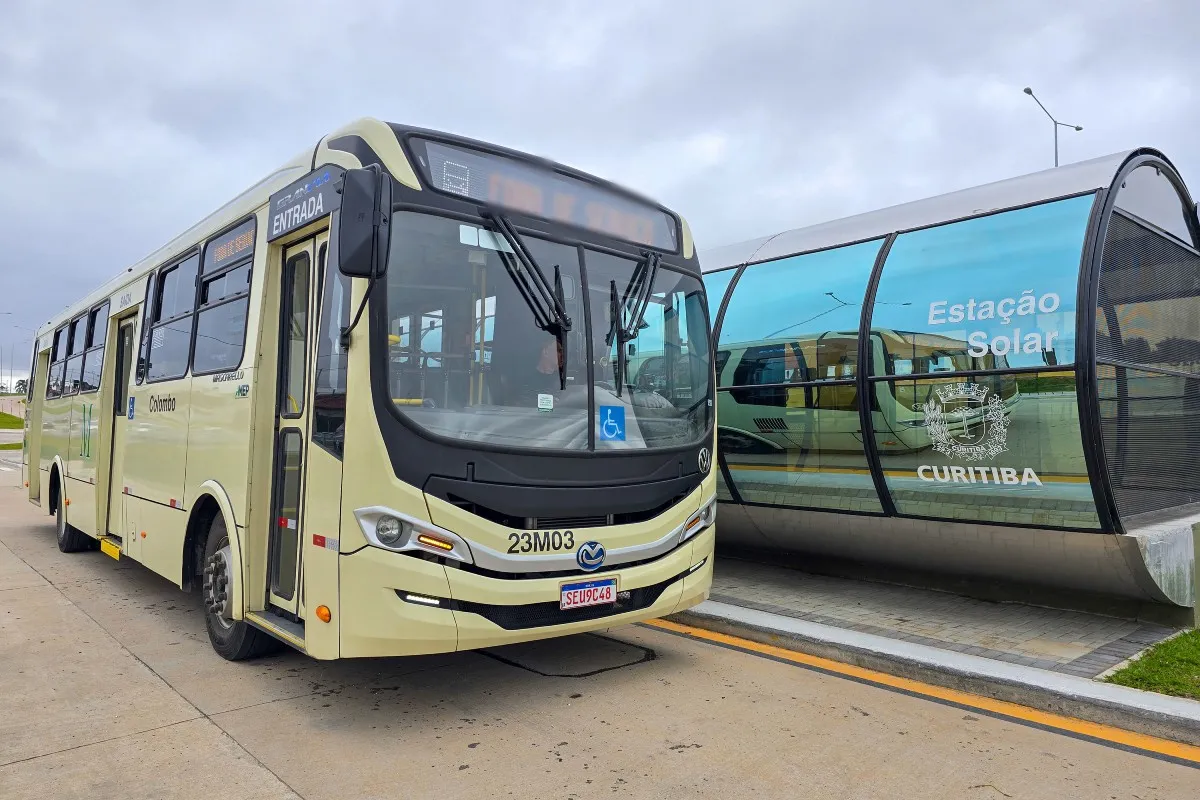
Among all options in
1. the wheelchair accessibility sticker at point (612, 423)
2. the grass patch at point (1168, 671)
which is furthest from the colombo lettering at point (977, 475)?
the wheelchair accessibility sticker at point (612, 423)

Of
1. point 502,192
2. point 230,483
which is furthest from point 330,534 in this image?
point 502,192

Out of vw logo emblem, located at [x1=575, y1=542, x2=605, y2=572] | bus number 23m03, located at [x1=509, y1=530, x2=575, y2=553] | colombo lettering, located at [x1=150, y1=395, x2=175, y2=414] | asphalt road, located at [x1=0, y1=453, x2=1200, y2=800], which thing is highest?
colombo lettering, located at [x1=150, y1=395, x2=175, y2=414]

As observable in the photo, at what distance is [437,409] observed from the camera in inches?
172

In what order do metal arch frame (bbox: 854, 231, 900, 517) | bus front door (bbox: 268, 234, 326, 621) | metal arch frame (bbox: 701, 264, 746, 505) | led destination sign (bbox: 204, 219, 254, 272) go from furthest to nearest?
1. metal arch frame (bbox: 701, 264, 746, 505)
2. metal arch frame (bbox: 854, 231, 900, 517)
3. led destination sign (bbox: 204, 219, 254, 272)
4. bus front door (bbox: 268, 234, 326, 621)

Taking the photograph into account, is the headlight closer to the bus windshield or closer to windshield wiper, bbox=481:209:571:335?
the bus windshield

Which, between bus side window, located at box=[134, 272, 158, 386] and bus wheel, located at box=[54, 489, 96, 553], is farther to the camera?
bus wheel, located at box=[54, 489, 96, 553]

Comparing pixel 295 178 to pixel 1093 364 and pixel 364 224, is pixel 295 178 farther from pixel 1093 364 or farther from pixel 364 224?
pixel 1093 364

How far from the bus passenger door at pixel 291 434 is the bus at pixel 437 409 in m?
0.02

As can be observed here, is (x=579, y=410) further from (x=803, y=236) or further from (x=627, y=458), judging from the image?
(x=803, y=236)

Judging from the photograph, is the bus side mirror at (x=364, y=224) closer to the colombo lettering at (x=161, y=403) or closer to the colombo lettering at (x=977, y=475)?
the colombo lettering at (x=161, y=403)

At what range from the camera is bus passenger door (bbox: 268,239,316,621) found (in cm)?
491

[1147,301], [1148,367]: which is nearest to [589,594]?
[1148,367]

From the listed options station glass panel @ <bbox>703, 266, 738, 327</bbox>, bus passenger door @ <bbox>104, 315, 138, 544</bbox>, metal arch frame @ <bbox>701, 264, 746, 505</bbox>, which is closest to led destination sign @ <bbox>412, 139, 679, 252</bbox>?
metal arch frame @ <bbox>701, 264, 746, 505</bbox>

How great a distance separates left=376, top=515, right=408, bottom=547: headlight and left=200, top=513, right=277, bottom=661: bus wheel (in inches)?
67.6
